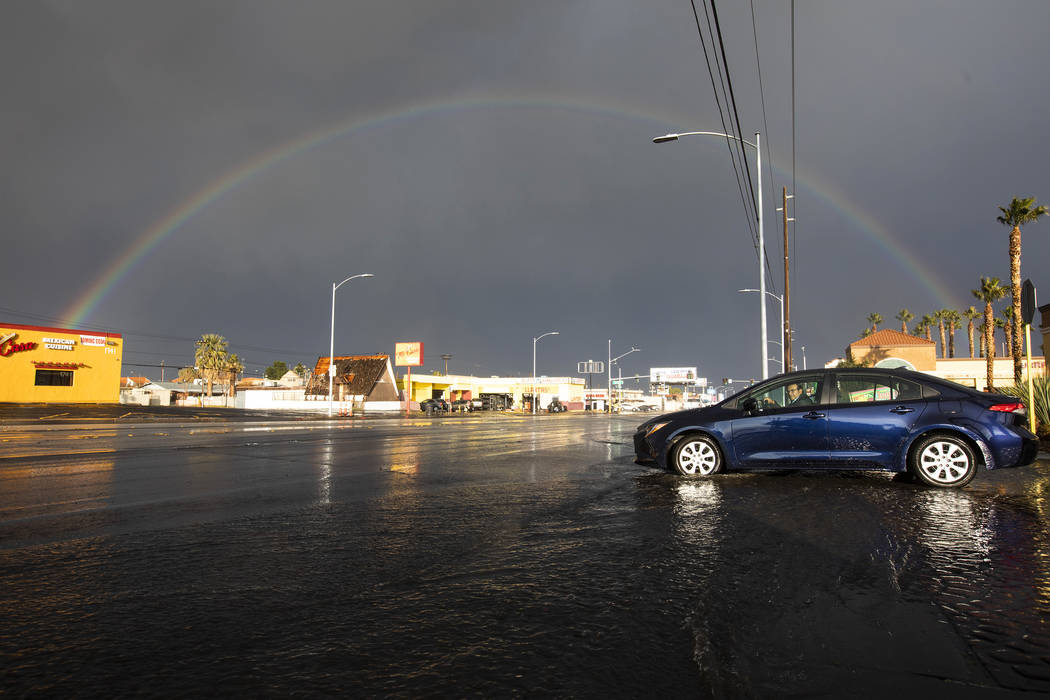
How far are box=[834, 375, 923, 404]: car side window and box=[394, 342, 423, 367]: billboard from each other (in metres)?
63.7

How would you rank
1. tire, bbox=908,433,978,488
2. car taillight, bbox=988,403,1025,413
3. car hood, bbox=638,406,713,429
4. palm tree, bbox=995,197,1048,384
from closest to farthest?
tire, bbox=908,433,978,488 < car taillight, bbox=988,403,1025,413 < car hood, bbox=638,406,713,429 < palm tree, bbox=995,197,1048,384

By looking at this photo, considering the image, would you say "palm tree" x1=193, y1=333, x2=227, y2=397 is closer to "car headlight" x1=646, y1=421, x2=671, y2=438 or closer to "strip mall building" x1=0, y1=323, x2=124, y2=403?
"strip mall building" x1=0, y1=323, x2=124, y2=403

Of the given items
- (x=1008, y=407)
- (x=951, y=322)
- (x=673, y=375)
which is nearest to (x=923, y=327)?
(x=951, y=322)

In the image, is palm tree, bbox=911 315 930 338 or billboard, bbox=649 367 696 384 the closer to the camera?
palm tree, bbox=911 315 930 338

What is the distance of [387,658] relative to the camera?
2785mm

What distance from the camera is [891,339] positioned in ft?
264

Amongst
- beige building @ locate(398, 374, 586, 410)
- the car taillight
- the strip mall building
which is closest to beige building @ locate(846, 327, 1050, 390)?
beige building @ locate(398, 374, 586, 410)

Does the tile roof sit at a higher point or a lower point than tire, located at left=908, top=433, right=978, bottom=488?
higher

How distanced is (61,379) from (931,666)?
211ft

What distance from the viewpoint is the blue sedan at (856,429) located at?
785 cm

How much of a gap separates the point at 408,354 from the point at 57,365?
32100 millimetres

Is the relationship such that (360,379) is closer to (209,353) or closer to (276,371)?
(209,353)

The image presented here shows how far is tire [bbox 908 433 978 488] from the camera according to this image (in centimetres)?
780

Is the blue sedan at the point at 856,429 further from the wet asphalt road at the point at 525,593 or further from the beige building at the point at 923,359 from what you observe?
the beige building at the point at 923,359
